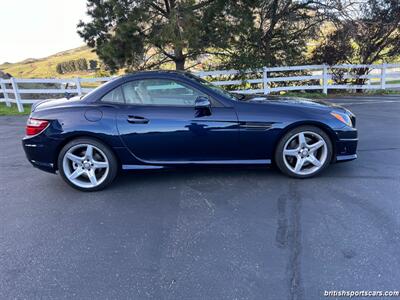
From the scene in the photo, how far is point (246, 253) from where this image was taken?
2.55 metres

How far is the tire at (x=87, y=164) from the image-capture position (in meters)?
3.79

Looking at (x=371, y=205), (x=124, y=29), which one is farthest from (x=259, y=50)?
(x=371, y=205)

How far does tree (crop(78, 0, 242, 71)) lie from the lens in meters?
9.70

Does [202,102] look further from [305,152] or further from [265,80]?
[265,80]

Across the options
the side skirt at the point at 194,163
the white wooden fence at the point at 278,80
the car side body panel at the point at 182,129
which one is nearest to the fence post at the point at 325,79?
the white wooden fence at the point at 278,80

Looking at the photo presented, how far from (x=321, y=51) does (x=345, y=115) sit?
10.1m

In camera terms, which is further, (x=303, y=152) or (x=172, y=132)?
(x=303, y=152)

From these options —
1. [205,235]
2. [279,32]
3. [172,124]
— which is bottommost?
[205,235]

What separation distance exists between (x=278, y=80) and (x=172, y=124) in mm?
8907

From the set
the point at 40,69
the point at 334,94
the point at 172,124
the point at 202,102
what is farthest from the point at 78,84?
the point at 40,69

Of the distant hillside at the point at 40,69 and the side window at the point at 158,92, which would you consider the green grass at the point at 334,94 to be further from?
the distant hillside at the point at 40,69

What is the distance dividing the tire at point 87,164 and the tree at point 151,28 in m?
6.87

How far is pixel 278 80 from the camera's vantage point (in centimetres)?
1162

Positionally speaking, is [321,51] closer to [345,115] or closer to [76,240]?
[345,115]
